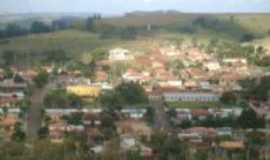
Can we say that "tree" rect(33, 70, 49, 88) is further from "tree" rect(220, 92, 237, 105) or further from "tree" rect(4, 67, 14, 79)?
"tree" rect(220, 92, 237, 105)

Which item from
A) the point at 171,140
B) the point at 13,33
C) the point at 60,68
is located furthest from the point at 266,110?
the point at 13,33

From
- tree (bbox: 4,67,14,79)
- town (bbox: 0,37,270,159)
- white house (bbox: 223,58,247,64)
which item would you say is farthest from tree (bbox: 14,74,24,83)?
white house (bbox: 223,58,247,64)

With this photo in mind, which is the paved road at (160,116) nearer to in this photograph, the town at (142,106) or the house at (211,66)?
the town at (142,106)

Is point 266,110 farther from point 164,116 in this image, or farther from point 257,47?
point 257,47

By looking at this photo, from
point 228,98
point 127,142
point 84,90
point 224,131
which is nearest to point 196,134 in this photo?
point 224,131

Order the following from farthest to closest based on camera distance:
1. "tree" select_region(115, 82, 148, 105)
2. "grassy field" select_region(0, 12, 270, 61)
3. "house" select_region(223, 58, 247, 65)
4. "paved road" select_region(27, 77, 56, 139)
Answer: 1. "grassy field" select_region(0, 12, 270, 61)
2. "house" select_region(223, 58, 247, 65)
3. "tree" select_region(115, 82, 148, 105)
4. "paved road" select_region(27, 77, 56, 139)

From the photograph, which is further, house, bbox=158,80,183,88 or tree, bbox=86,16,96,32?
tree, bbox=86,16,96,32
